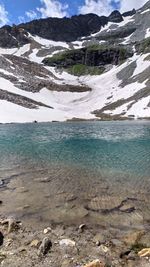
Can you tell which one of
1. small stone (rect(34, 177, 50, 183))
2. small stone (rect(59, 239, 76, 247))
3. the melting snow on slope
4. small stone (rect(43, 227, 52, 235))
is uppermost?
the melting snow on slope

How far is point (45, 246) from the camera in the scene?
12.5 meters

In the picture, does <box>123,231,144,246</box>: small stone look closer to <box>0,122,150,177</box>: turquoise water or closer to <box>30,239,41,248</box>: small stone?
<box>30,239,41,248</box>: small stone

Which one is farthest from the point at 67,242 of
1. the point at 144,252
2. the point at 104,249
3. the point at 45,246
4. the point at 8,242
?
the point at 144,252

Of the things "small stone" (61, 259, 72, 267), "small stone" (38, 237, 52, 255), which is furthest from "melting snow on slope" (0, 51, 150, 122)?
"small stone" (61, 259, 72, 267)

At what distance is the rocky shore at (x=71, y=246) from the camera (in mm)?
11602

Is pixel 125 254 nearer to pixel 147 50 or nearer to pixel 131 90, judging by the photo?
pixel 131 90

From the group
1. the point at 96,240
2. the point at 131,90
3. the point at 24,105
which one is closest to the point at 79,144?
the point at 96,240

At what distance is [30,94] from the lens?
454 feet

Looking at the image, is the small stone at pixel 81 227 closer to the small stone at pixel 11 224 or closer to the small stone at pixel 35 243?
the small stone at pixel 35 243

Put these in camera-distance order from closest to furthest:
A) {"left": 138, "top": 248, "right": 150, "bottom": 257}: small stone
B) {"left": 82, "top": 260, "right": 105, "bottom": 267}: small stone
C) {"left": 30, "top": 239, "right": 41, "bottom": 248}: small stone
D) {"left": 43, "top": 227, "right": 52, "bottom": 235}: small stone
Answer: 1. {"left": 82, "top": 260, "right": 105, "bottom": 267}: small stone
2. {"left": 138, "top": 248, "right": 150, "bottom": 257}: small stone
3. {"left": 30, "top": 239, "right": 41, "bottom": 248}: small stone
4. {"left": 43, "top": 227, "right": 52, "bottom": 235}: small stone

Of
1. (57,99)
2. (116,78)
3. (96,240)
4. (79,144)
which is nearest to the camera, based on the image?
(96,240)

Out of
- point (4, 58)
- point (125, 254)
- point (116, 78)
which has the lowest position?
point (125, 254)

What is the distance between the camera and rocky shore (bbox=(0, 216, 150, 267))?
1160 cm

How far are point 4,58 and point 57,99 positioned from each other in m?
55.7
